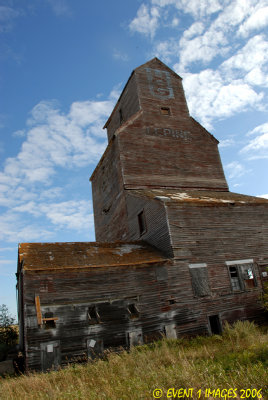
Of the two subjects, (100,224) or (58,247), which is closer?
(58,247)

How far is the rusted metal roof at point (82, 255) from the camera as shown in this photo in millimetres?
14078

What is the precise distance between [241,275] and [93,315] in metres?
9.32

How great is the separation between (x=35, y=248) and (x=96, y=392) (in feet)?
30.9

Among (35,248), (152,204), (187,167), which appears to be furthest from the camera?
(187,167)

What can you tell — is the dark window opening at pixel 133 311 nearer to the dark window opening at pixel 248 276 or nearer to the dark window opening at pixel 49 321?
the dark window opening at pixel 49 321

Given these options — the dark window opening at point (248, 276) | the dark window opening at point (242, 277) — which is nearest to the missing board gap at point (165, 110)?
the dark window opening at point (242, 277)

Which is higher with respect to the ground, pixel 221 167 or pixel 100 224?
pixel 221 167

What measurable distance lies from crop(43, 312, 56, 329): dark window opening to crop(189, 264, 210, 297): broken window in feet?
24.8

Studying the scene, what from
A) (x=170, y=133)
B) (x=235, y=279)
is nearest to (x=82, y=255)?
(x=235, y=279)

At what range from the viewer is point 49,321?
42.1ft

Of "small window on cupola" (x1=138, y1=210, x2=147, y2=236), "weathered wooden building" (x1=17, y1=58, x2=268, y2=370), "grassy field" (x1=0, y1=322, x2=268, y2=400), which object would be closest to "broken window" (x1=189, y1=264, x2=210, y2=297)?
"weathered wooden building" (x1=17, y1=58, x2=268, y2=370)

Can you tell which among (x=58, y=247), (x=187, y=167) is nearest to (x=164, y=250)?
(x=58, y=247)

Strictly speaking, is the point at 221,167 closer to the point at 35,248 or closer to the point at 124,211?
the point at 124,211

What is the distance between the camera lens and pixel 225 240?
18.2m
